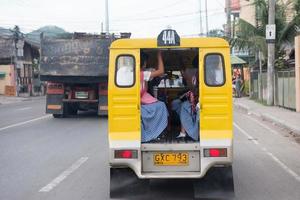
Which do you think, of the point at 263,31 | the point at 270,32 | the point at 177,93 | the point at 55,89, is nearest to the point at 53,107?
the point at 55,89

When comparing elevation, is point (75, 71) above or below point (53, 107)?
above

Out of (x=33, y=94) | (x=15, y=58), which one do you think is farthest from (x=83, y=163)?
(x=33, y=94)

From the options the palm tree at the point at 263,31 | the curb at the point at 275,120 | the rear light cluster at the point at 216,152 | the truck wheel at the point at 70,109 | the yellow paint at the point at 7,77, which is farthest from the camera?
the yellow paint at the point at 7,77

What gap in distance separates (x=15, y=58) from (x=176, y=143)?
46.0m

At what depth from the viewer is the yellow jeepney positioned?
7.67 metres

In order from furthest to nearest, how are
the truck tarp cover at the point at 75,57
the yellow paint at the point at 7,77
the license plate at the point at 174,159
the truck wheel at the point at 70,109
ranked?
the yellow paint at the point at 7,77
the truck wheel at the point at 70,109
the truck tarp cover at the point at 75,57
the license plate at the point at 174,159

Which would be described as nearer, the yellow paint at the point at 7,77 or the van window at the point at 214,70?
A: the van window at the point at 214,70

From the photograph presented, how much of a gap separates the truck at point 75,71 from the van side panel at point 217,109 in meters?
13.7

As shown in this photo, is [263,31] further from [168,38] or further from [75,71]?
[168,38]

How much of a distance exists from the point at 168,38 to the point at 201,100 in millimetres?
911

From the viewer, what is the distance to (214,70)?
776 centimetres

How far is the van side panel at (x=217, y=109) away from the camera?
25.1 feet

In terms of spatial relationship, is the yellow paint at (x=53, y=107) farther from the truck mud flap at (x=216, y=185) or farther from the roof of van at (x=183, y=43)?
the truck mud flap at (x=216, y=185)

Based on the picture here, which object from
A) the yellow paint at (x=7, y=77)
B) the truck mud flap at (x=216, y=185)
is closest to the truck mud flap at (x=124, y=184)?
the truck mud flap at (x=216, y=185)
